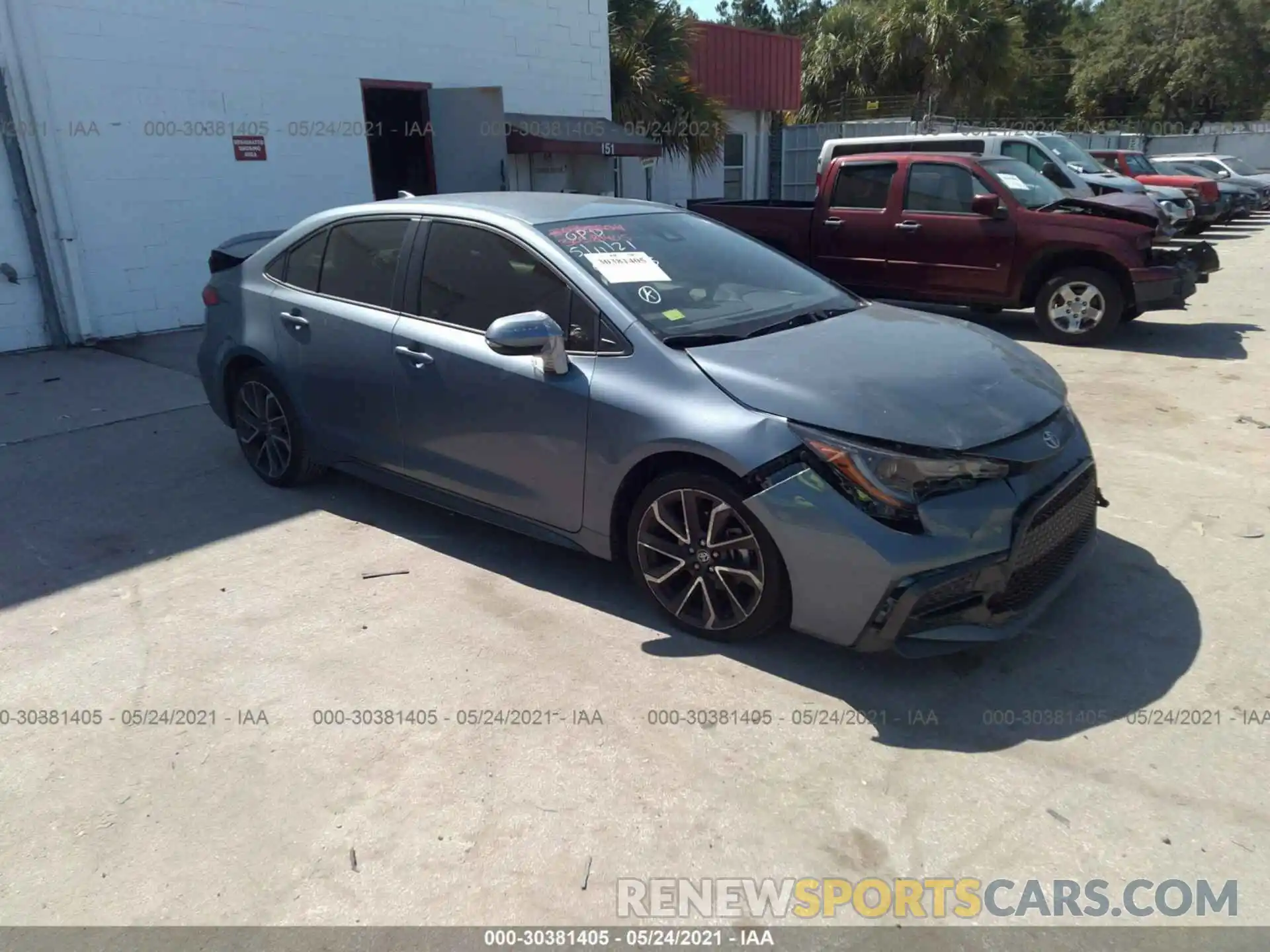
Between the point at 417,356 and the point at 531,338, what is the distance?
86 centimetres

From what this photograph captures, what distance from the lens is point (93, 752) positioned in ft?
10.3

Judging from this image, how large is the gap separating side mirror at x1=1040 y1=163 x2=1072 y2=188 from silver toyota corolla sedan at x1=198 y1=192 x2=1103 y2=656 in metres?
7.95

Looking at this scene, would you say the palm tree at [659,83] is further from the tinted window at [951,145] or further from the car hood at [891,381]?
the car hood at [891,381]

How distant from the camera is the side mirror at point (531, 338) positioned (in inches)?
143

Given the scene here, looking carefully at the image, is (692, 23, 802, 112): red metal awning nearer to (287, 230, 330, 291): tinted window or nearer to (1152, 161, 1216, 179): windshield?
(1152, 161, 1216, 179): windshield

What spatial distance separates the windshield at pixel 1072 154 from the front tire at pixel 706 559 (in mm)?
11340

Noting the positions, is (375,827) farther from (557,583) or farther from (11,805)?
(557,583)

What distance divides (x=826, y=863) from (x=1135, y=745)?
46.2 inches

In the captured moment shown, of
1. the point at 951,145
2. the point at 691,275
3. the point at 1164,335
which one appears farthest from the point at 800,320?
the point at 951,145

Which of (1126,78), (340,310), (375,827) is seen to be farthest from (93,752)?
(1126,78)

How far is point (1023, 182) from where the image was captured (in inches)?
364

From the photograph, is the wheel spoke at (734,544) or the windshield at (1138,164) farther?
the windshield at (1138,164)

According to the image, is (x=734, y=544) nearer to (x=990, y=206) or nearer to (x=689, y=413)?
(x=689, y=413)

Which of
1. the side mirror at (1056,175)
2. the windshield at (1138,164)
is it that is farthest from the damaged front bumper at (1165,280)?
the windshield at (1138,164)
